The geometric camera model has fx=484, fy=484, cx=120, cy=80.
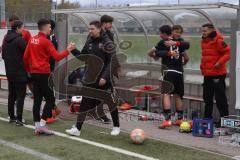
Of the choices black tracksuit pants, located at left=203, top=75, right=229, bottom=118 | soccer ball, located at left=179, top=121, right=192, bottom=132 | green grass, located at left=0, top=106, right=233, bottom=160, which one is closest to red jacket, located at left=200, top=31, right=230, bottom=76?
black tracksuit pants, located at left=203, top=75, right=229, bottom=118

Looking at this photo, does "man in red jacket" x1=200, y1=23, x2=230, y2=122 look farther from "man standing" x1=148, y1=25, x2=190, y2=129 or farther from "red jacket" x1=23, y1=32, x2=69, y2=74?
"red jacket" x1=23, y1=32, x2=69, y2=74

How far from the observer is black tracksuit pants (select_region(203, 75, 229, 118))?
891 centimetres

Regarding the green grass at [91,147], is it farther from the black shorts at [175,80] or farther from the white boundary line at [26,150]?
the black shorts at [175,80]

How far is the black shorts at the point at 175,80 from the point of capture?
30.1 feet

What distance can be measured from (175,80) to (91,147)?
267 centimetres

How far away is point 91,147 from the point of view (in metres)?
7.24

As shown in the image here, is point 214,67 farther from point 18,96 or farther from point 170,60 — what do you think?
point 18,96

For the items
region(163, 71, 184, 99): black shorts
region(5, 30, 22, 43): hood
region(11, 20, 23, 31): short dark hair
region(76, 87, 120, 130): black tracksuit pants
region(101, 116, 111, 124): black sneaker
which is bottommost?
region(101, 116, 111, 124): black sneaker

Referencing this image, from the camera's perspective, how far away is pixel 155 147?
7324 millimetres

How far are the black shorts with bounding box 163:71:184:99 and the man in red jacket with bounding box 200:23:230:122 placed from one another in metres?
0.48

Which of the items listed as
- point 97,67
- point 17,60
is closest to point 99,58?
point 97,67

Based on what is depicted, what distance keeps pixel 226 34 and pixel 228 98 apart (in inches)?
50.9

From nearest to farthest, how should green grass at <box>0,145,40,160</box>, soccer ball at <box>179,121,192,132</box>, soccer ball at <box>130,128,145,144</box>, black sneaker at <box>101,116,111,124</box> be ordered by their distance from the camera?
green grass at <box>0,145,40,160</box>, soccer ball at <box>130,128,145,144</box>, soccer ball at <box>179,121,192,132</box>, black sneaker at <box>101,116,111,124</box>

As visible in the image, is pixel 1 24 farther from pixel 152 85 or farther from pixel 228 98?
pixel 228 98
